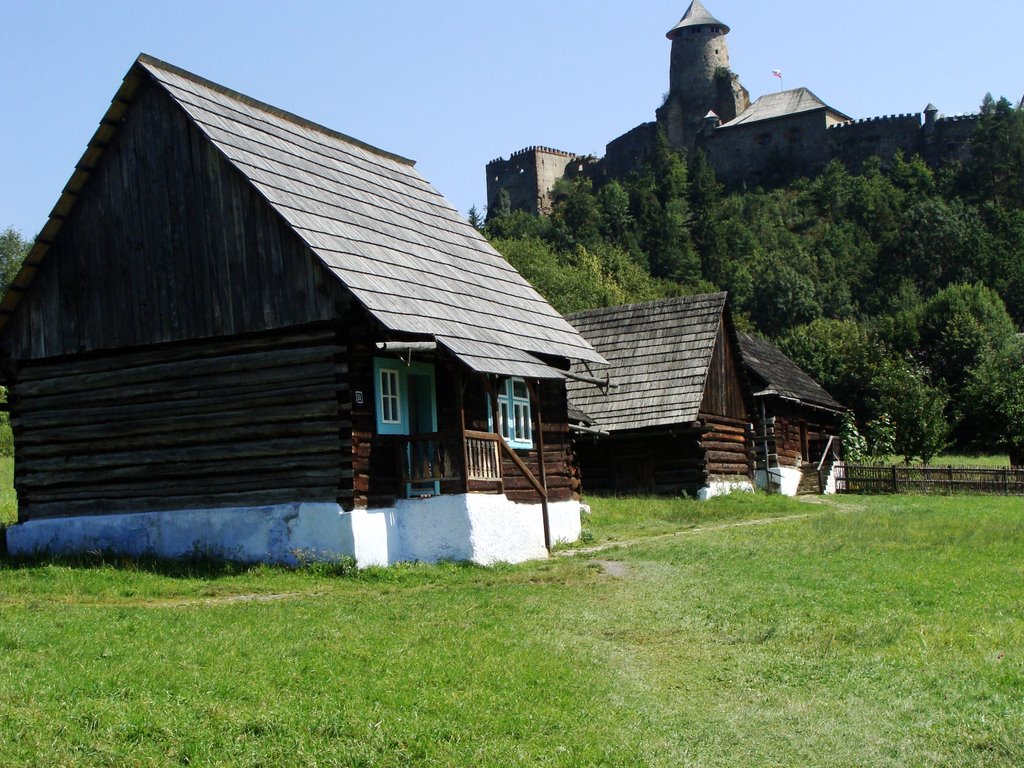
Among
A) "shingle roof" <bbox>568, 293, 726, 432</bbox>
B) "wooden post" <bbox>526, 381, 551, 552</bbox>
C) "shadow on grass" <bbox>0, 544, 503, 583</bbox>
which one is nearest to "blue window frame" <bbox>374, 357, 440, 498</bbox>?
"shadow on grass" <bbox>0, 544, 503, 583</bbox>

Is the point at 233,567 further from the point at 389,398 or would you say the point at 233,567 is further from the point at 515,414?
the point at 515,414

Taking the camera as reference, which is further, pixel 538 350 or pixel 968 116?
pixel 968 116

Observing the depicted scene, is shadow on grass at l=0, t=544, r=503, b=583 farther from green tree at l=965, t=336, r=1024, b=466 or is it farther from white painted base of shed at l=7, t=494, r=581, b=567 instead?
green tree at l=965, t=336, r=1024, b=466

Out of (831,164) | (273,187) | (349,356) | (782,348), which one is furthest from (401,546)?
(831,164)

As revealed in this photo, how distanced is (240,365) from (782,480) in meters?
19.7

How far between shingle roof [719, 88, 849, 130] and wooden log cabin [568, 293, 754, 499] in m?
64.1

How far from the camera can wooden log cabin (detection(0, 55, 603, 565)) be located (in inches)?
637

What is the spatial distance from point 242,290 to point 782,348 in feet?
143

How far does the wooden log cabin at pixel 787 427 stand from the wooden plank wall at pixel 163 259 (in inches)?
683

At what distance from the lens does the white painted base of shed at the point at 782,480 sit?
32688 mm

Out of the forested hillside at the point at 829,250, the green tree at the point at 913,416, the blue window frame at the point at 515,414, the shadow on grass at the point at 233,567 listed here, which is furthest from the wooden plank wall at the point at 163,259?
the forested hillside at the point at 829,250

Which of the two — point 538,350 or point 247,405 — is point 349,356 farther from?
point 538,350

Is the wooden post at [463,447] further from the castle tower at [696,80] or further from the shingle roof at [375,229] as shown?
the castle tower at [696,80]

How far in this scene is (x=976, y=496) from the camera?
31.5 m
